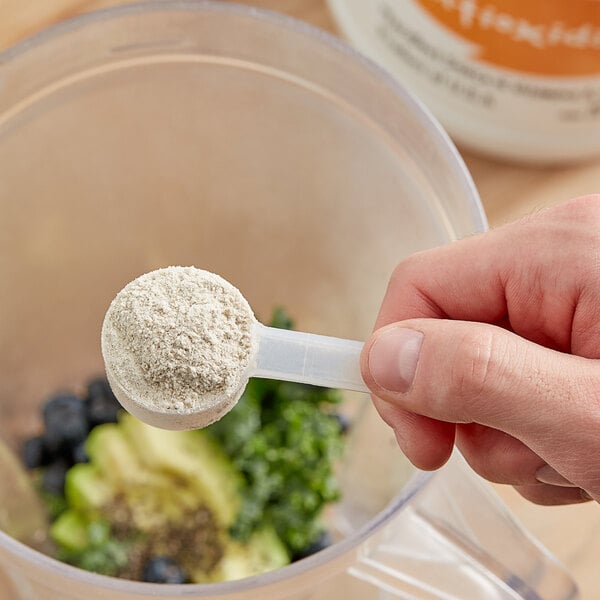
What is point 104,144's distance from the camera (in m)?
0.69

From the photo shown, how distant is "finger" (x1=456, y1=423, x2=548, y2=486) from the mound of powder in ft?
0.53

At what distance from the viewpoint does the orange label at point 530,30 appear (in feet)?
2.23

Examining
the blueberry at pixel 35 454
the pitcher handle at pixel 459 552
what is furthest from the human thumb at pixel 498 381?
the blueberry at pixel 35 454

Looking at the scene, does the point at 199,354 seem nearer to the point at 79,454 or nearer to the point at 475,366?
the point at 475,366

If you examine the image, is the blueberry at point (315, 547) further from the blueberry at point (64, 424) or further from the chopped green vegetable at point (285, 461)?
the blueberry at point (64, 424)

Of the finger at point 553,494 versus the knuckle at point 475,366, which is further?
the finger at point 553,494

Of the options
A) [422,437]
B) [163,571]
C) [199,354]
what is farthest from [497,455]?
[163,571]

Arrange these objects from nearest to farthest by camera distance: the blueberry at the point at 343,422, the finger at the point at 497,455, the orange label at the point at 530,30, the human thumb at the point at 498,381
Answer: the human thumb at the point at 498,381 < the finger at the point at 497,455 < the orange label at the point at 530,30 < the blueberry at the point at 343,422

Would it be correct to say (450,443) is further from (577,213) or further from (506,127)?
(506,127)

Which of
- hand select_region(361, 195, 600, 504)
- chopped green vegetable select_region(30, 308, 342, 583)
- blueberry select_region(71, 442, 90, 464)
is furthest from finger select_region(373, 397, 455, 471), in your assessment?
blueberry select_region(71, 442, 90, 464)

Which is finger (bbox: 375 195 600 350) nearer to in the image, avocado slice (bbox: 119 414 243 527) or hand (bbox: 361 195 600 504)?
hand (bbox: 361 195 600 504)

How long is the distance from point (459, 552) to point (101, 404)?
0.34 m

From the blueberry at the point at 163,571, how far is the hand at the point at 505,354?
28 centimetres

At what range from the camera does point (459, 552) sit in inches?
22.0
